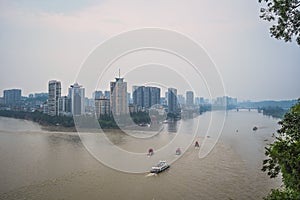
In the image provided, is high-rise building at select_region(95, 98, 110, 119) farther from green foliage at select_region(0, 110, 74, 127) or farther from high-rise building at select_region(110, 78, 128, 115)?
green foliage at select_region(0, 110, 74, 127)

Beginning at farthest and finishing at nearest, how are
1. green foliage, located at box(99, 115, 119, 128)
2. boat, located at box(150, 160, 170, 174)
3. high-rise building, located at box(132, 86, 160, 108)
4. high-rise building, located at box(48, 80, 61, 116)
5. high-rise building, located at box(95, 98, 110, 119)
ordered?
high-rise building, located at box(132, 86, 160, 108) → high-rise building, located at box(48, 80, 61, 116) → high-rise building, located at box(95, 98, 110, 119) → green foliage, located at box(99, 115, 119, 128) → boat, located at box(150, 160, 170, 174)

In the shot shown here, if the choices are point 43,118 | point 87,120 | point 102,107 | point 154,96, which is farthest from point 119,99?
point 43,118

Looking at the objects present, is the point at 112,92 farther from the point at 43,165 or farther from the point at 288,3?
the point at 288,3

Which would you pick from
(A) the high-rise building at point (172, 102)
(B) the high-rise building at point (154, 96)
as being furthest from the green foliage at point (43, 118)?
(A) the high-rise building at point (172, 102)

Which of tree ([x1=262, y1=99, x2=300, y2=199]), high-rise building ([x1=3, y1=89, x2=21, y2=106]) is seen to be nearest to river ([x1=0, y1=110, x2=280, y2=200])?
tree ([x1=262, y1=99, x2=300, y2=199])

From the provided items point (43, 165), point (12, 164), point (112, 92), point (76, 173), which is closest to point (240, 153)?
point (76, 173)

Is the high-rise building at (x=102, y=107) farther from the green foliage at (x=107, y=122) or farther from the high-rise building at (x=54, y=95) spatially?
the high-rise building at (x=54, y=95)

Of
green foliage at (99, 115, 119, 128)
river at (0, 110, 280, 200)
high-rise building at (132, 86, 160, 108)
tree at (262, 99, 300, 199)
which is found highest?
high-rise building at (132, 86, 160, 108)
